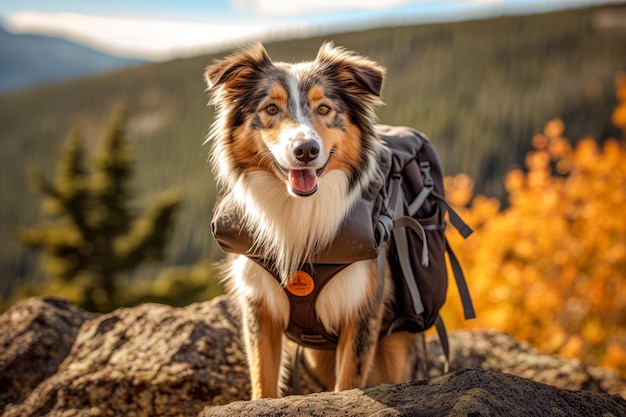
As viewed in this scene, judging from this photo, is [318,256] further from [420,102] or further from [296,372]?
[420,102]

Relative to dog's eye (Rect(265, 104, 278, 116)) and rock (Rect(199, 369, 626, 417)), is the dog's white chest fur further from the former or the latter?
rock (Rect(199, 369, 626, 417))

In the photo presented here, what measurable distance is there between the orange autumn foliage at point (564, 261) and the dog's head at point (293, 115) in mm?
8426

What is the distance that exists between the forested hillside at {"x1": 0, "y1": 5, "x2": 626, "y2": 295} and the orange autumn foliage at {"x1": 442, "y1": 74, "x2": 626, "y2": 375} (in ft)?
90.8

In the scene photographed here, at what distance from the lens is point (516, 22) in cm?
7362

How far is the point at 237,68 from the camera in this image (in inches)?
128

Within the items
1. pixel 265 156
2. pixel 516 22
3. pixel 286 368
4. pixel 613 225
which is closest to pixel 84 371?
pixel 286 368

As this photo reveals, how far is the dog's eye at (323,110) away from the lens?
3133mm

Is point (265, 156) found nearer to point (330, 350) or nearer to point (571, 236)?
point (330, 350)

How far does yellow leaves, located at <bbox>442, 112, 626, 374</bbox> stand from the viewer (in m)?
10.9

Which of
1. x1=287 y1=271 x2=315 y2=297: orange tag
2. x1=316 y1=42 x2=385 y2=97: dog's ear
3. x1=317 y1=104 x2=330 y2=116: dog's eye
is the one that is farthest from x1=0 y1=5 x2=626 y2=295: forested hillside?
x1=287 y1=271 x2=315 y2=297: orange tag

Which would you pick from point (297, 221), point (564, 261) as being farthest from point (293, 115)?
point (564, 261)

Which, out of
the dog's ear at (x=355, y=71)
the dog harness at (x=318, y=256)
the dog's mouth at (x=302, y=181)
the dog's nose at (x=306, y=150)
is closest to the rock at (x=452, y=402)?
the dog harness at (x=318, y=256)

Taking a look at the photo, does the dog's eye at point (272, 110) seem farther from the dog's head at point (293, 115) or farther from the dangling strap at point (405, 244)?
the dangling strap at point (405, 244)

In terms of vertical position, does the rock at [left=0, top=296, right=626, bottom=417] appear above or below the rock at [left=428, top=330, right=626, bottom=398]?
above
